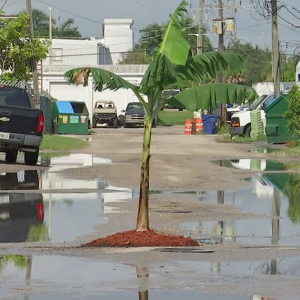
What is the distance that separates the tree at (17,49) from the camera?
37625mm

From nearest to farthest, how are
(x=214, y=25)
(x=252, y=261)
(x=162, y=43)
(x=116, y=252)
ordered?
(x=252, y=261)
(x=116, y=252)
(x=162, y=43)
(x=214, y=25)

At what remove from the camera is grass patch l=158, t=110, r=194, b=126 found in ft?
208

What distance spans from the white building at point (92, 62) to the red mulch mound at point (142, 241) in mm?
21374

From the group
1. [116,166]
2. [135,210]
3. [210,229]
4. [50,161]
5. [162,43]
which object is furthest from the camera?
[50,161]

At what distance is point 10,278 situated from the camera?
29.4 ft

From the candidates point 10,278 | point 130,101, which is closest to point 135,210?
point 10,278

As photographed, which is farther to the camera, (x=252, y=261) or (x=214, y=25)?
(x=214, y=25)

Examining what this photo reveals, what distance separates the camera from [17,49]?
124 ft

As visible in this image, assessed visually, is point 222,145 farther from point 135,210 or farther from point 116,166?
point 135,210

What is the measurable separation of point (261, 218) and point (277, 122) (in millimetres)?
19271

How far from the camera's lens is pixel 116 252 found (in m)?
10.7

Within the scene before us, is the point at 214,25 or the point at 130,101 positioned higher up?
the point at 214,25

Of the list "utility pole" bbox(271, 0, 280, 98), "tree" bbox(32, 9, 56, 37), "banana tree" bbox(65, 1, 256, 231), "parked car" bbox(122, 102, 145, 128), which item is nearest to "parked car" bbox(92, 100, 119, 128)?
"parked car" bbox(122, 102, 145, 128)

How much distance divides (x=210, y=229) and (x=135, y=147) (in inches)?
797
